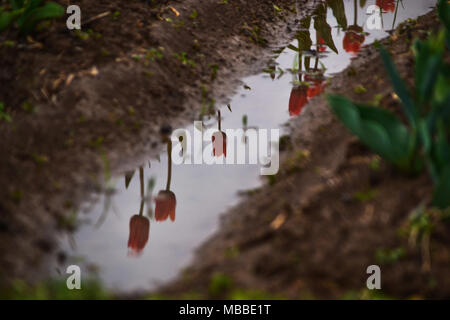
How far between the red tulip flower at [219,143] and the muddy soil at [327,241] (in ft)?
1.86

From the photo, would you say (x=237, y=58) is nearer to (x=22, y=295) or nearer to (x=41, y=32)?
(x=41, y=32)

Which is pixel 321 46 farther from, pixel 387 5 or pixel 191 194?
pixel 191 194

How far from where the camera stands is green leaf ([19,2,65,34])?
3.97 metres

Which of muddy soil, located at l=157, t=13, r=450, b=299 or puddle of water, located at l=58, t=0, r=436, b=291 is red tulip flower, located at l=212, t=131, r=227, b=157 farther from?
muddy soil, located at l=157, t=13, r=450, b=299

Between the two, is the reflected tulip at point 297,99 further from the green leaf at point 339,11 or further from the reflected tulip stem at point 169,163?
the green leaf at point 339,11

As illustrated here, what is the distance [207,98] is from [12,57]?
5.14ft

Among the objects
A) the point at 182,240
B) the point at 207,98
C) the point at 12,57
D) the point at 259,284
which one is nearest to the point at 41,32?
the point at 12,57

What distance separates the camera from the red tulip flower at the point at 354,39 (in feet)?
17.4

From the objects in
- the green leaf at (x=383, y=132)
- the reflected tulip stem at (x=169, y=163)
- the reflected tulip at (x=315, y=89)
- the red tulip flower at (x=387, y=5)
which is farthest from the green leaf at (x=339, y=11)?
the green leaf at (x=383, y=132)

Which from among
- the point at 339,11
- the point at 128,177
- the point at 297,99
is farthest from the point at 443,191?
the point at 339,11

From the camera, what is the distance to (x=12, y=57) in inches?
160

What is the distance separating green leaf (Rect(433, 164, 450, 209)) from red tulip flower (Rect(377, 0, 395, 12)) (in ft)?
13.7

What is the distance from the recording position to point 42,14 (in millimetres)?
4000

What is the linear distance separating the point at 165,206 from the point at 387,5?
4.33 metres
